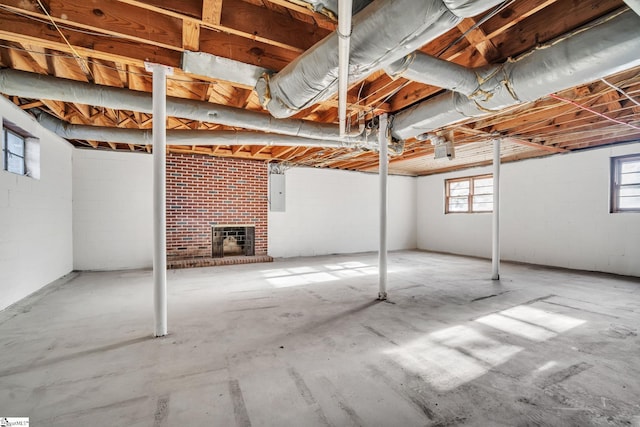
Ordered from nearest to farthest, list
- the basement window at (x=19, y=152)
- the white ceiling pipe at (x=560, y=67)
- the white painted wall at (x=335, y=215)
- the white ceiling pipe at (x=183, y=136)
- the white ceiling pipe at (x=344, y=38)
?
the white ceiling pipe at (x=344, y=38), the white ceiling pipe at (x=560, y=67), the basement window at (x=19, y=152), the white ceiling pipe at (x=183, y=136), the white painted wall at (x=335, y=215)

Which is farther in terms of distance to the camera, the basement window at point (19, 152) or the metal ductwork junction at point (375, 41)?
the basement window at point (19, 152)

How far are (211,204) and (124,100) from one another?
355cm

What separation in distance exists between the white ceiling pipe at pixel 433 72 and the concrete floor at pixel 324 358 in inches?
82.4

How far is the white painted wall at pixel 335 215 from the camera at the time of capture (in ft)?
22.9

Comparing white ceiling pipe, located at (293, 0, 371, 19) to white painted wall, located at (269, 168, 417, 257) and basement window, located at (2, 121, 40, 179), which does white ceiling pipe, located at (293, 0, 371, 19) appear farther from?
white painted wall, located at (269, 168, 417, 257)

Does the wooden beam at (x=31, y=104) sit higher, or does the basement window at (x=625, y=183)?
the wooden beam at (x=31, y=104)

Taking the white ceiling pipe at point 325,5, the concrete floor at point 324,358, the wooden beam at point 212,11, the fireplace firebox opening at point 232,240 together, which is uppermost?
the wooden beam at point 212,11

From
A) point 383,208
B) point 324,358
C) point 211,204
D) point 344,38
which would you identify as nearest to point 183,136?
point 211,204

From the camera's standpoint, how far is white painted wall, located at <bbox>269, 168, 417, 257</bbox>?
22.9 feet

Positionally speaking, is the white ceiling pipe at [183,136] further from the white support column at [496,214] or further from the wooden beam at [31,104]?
the white support column at [496,214]

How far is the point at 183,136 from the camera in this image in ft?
12.8

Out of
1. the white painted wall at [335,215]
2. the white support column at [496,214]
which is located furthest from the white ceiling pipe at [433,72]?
the white painted wall at [335,215]

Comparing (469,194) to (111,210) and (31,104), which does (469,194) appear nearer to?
(111,210)

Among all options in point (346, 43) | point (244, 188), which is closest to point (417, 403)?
point (346, 43)
